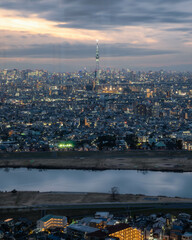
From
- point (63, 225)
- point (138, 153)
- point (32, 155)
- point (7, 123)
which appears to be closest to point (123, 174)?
point (138, 153)

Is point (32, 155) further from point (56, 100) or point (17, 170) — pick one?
point (56, 100)

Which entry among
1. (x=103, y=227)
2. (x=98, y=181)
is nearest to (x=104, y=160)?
(x=98, y=181)

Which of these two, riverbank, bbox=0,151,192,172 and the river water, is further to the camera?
riverbank, bbox=0,151,192,172

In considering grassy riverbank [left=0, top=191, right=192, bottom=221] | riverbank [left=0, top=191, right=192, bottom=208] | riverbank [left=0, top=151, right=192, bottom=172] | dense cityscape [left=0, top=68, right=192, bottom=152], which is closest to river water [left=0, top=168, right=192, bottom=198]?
riverbank [left=0, top=151, right=192, bottom=172]

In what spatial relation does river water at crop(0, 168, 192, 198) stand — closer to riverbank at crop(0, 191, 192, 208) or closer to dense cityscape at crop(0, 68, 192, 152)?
riverbank at crop(0, 191, 192, 208)

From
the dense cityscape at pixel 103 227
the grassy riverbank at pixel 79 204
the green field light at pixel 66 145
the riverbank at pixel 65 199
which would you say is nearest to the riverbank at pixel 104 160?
the green field light at pixel 66 145

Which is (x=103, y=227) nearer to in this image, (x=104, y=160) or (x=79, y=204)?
(x=79, y=204)

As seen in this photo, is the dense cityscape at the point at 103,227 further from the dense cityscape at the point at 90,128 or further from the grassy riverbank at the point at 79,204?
the dense cityscape at the point at 90,128
